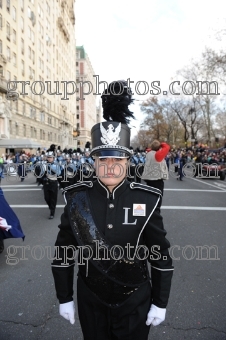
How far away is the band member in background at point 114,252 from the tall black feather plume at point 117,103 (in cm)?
18

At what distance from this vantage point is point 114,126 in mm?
1740

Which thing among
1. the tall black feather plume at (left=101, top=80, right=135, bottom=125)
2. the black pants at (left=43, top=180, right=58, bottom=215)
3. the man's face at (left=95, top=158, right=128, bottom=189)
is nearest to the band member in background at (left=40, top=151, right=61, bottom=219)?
the black pants at (left=43, top=180, right=58, bottom=215)

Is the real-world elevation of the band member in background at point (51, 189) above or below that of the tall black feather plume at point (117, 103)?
below

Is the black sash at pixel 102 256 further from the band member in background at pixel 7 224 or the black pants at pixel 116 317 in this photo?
the band member in background at pixel 7 224

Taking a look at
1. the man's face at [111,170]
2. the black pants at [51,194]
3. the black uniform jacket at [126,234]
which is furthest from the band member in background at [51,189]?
the man's face at [111,170]

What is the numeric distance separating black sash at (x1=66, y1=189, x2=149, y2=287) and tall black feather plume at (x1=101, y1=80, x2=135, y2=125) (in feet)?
2.22

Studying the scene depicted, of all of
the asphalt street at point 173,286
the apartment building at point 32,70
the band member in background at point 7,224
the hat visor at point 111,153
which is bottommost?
the asphalt street at point 173,286

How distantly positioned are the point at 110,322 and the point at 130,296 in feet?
0.71

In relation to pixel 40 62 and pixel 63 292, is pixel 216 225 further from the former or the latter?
pixel 40 62

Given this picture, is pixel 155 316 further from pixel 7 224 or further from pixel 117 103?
pixel 7 224

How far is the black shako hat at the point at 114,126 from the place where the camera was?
1.67 m

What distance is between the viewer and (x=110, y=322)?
1.65m

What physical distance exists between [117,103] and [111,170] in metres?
0.56

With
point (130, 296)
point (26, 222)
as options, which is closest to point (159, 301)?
point (130, 296)
